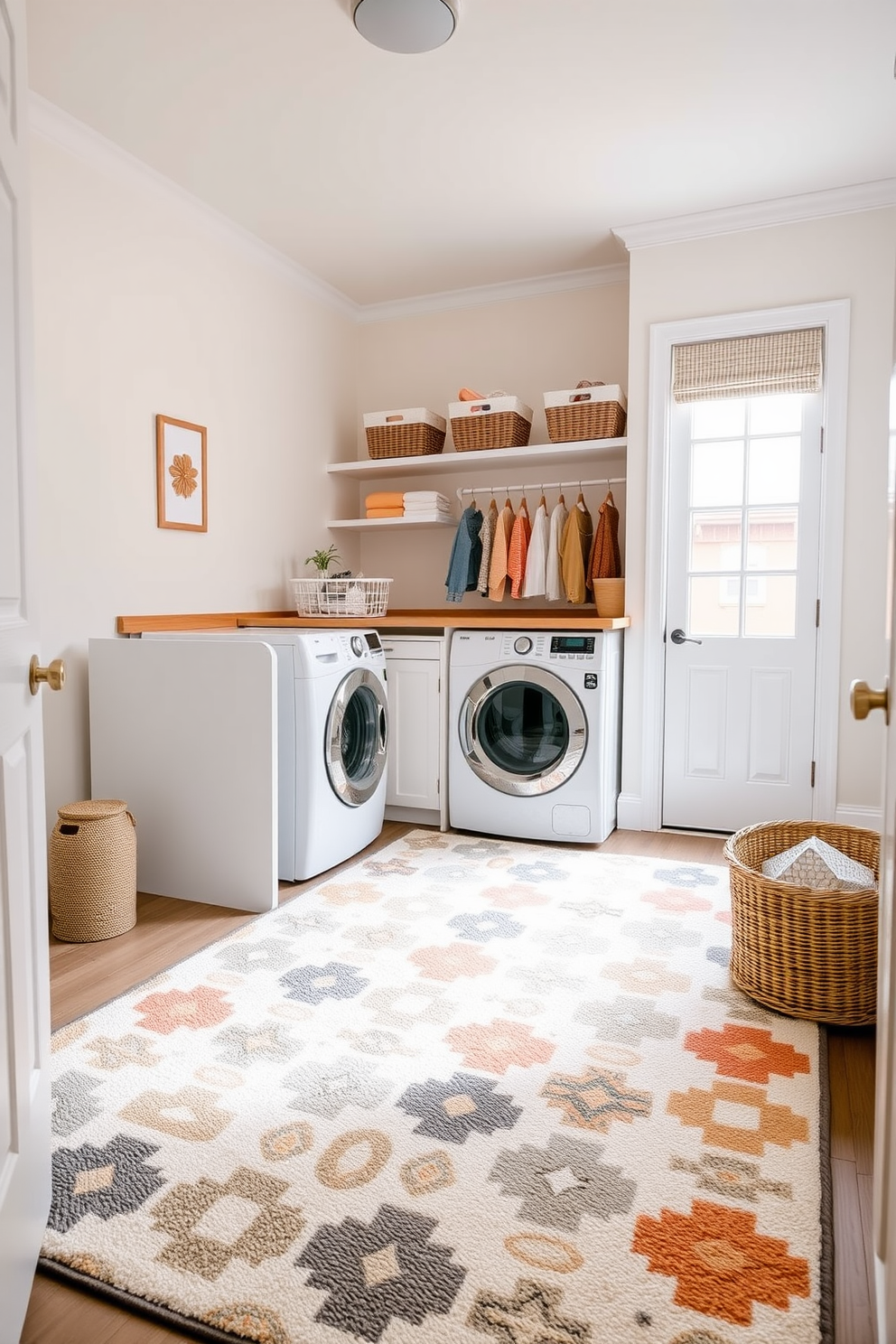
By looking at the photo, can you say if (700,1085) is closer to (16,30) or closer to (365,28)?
(16,30)

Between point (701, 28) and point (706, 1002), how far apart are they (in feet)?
8.14

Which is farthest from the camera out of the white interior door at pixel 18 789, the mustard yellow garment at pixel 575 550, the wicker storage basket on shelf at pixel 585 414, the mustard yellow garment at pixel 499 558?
the mustard yellow garment at pixel 499 558

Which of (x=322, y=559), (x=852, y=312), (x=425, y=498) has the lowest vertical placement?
(x=322, y=559)

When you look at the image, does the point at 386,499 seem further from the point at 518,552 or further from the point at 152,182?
the point at 152,182

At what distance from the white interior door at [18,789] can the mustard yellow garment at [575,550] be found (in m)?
2.71

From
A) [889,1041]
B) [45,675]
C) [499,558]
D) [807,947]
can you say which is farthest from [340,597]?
[889,1041]

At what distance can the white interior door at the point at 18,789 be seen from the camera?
3.42ft

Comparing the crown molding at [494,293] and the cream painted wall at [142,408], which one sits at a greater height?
the crown molding at [494,293]

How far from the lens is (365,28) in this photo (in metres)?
2.20

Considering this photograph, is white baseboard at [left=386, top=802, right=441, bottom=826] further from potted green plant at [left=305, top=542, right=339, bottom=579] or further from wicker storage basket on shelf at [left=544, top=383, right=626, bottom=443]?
wicker storage basket on shelf at [left=544, top=383, right=626, bottom=443]

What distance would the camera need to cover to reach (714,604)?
11.4 ft

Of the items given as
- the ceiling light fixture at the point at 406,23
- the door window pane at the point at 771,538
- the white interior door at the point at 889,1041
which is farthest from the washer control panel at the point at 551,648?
the white interior door at the point at 889,1041

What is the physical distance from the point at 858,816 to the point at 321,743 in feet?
6.72

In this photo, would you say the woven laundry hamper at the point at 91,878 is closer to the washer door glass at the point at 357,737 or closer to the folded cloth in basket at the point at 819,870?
the washer door glass at the point at 357,737
